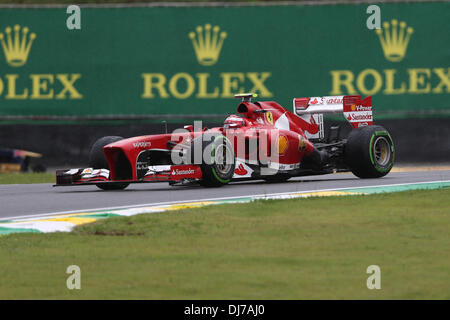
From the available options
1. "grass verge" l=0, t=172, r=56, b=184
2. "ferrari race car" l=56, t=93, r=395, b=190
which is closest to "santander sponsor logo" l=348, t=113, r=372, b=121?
"ferrari race car" l=56, t=93, r=395, b=190

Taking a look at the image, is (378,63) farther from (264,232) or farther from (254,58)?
(264,232)

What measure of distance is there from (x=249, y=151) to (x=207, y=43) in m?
6.97

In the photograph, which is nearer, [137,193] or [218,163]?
[137,193]

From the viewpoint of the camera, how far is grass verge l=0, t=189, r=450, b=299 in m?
6.28

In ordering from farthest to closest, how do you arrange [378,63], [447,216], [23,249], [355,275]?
[378,63], [447,216], [23,249], [355,275]

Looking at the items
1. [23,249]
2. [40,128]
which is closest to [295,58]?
[40,128]

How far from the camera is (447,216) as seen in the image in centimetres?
996

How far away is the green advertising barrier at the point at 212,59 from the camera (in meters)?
20.6

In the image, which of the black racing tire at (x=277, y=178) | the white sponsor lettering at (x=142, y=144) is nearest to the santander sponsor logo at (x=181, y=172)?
the white sponsor lettering at (x=142, y=144)

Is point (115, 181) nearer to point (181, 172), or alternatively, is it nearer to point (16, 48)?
point (181, 172)

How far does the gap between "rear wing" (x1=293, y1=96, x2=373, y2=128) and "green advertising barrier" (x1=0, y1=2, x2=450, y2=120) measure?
14.9 feet

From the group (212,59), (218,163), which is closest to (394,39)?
(212,59)

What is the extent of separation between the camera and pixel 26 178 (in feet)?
61.0

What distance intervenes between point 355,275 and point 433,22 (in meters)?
15.2
